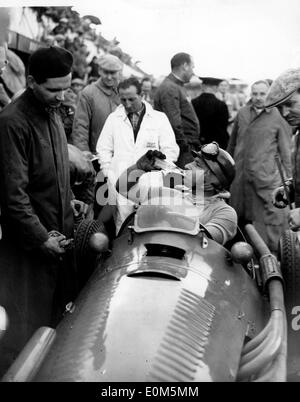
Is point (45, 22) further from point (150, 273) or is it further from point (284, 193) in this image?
point (150, 273)

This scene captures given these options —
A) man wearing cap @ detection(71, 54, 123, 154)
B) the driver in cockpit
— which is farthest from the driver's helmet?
man wearing cap @ detection(71, 54, 123, 154)

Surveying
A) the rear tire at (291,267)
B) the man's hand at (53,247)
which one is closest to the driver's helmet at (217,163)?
the rear tire at (291,267)

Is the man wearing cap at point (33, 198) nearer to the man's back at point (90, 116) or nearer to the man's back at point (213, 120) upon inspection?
the man's back at point (90, 116)

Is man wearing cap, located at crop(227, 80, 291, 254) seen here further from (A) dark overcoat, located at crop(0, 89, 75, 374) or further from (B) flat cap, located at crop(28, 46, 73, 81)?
(B) flat cap, located at crop(28, 46, 73, 81)

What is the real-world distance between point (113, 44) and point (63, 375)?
8405mm

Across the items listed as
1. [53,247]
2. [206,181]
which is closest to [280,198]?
[206,181]

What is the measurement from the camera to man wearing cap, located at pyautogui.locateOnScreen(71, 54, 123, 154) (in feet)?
24.2

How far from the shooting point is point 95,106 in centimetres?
748

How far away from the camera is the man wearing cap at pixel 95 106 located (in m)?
7.39

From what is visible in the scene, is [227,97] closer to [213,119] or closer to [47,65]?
[213,119]

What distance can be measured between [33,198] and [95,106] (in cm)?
306

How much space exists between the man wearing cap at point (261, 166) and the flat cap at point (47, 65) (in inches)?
145

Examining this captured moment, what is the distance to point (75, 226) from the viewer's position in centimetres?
524

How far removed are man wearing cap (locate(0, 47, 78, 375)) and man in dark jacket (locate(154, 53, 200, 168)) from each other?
3.55 meters
